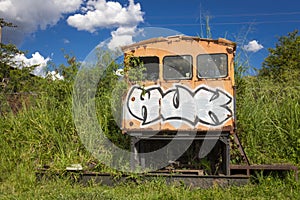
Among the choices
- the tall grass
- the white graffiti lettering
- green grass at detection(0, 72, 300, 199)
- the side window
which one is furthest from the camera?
the tall grass

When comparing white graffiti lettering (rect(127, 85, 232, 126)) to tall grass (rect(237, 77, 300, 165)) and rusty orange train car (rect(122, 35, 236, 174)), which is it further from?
tall grass (rect(237, 77, 300, 165))

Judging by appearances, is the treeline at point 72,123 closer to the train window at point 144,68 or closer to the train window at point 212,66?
the train window at point 144,68

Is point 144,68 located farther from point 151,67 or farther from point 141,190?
point 141,190

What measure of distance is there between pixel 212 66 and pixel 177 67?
77cm

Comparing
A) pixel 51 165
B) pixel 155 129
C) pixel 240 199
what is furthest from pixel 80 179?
pixel 240 199

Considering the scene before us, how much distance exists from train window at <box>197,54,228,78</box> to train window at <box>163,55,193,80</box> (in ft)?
0.73

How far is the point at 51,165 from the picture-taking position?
21.9 feet

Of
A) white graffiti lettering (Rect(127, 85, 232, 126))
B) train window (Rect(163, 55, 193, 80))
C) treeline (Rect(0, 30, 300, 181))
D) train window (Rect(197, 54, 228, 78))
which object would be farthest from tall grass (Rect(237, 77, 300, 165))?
train window (Rect(163, 55, 193, 80))

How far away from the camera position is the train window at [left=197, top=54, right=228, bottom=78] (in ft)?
22.6

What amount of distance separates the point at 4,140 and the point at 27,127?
63cm

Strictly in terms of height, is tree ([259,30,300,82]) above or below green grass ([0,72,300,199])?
above

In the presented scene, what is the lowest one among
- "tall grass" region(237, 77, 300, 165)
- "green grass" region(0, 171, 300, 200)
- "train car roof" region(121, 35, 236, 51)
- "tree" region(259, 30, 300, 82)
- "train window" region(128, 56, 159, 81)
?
Result: "green grass" region(0, 171, 300, 200)

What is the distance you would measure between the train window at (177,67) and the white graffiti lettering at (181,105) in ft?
0.97

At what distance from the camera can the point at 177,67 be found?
7105mm
